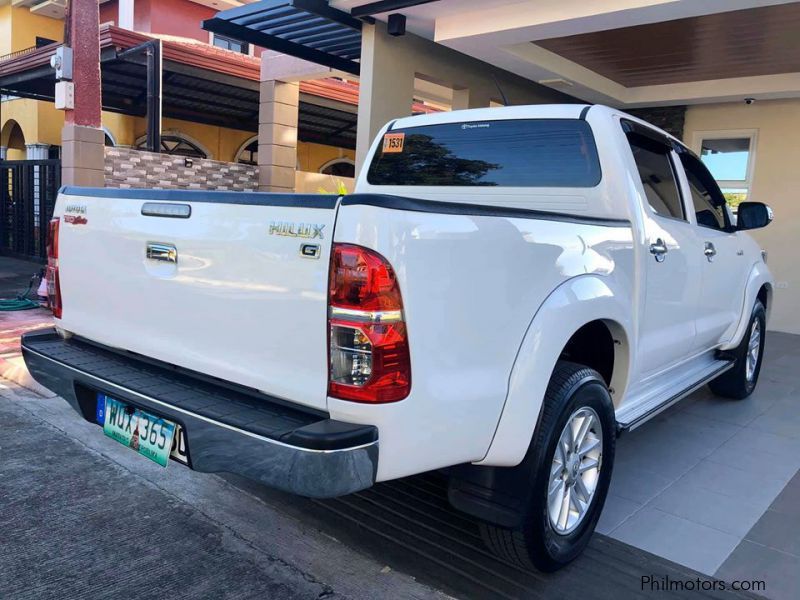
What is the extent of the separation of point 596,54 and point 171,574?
7194 mm

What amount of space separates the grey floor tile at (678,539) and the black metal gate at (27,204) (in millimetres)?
11882

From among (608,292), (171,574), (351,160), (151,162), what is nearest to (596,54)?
(608,292)

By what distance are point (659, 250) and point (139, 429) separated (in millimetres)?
2685

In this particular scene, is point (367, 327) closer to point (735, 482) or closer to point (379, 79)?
point (735, 482)

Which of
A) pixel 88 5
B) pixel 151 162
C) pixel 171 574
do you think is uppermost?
pixel 88 5

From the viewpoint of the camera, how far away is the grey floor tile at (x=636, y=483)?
3.80m

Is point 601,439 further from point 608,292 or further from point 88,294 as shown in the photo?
point 88,294

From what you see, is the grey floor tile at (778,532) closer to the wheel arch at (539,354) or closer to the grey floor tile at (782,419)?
the wheel arch at (539,354)

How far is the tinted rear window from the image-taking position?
3.59 metres

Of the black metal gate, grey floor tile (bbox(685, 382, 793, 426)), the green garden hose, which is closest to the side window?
grey floor tile (bbox(685, 382, 793, 426))

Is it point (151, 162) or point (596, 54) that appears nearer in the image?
point (596, 54)

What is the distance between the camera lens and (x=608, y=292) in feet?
9.89

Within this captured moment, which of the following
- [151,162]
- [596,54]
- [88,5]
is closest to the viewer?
[596,54]

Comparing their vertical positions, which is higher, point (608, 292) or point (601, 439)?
point (608, 292)
